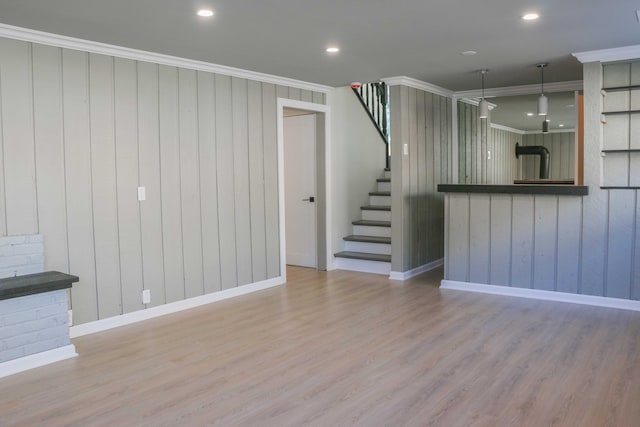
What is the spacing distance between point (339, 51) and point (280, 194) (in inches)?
75.0

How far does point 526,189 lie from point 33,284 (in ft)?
14.1

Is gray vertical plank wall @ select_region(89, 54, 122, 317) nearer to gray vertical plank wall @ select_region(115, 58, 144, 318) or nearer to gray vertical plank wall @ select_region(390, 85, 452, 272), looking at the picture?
gray vertical plank wall @ select_region(115, 58, 144, 318)

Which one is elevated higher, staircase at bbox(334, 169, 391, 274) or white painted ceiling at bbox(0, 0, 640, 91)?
white painted ceiling at bbox(0, 0, 640, 91)

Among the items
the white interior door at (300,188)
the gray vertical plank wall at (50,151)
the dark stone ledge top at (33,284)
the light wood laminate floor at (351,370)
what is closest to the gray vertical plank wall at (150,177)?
the light wood laminate floor at (351,370)

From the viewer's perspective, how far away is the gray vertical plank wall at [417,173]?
20.3 ft

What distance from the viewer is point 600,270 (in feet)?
16.3

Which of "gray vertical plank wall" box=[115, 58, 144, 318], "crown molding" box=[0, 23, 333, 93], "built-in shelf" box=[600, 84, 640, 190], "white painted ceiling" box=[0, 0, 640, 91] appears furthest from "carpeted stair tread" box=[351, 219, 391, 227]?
"gray vertical plank wall" box=[115, 58, 144, 318]

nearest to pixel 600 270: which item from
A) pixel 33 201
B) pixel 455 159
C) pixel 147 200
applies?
pixel 455 159

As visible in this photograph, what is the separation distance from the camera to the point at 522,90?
6.81 meters

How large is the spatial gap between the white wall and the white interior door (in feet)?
0.93

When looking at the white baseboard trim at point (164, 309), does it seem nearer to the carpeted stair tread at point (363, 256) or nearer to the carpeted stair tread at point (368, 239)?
the carpeted stair tread at point (363, 256)

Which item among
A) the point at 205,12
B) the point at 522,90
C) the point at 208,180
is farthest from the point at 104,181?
the point at 522,90

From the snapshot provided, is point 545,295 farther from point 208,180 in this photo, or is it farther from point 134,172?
point 134,172

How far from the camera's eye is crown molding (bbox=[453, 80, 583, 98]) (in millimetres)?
6453
